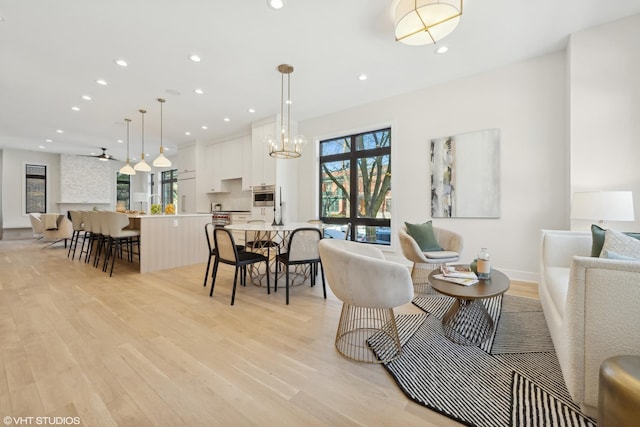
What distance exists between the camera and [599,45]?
2.82m

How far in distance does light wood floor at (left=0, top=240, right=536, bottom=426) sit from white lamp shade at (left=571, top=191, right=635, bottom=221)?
42.4 inches

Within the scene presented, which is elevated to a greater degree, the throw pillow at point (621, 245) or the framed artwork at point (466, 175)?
the framed artwork at point (466, 175)

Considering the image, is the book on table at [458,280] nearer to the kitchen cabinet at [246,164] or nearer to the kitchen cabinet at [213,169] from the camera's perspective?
the kitchen cabinet at [246,164]

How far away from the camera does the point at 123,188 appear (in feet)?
34.2

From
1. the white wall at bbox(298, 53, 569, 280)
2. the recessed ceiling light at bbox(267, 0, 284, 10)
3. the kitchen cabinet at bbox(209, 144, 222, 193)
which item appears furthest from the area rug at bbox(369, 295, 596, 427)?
the kitchen cabinet at bbox(209, 144, 222, 193)

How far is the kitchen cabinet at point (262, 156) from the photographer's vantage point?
552 centimetres

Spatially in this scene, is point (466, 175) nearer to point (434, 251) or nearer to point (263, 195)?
point (434, 251)

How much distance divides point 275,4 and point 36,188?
10674mm

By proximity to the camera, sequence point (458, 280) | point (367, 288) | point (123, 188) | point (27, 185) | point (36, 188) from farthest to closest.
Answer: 1. point (123, 188)
2. point (36, 188)
3. point (27, 185)
4. point (458, 280)
5. point (367, 288)


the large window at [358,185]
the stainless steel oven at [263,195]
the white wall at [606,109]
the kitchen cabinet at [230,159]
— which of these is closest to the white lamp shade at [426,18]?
the white wall at [606,109]

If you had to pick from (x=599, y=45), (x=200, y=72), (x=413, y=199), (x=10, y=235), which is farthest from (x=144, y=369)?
(x=10, y=235)

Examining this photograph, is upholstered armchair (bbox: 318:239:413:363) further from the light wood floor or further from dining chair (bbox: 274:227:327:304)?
dining chair (bbox: 274:227:327:304)

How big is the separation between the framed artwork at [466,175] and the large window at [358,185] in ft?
2.92

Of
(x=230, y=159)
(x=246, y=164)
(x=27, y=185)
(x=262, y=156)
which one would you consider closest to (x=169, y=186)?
(x=27, y=185)
